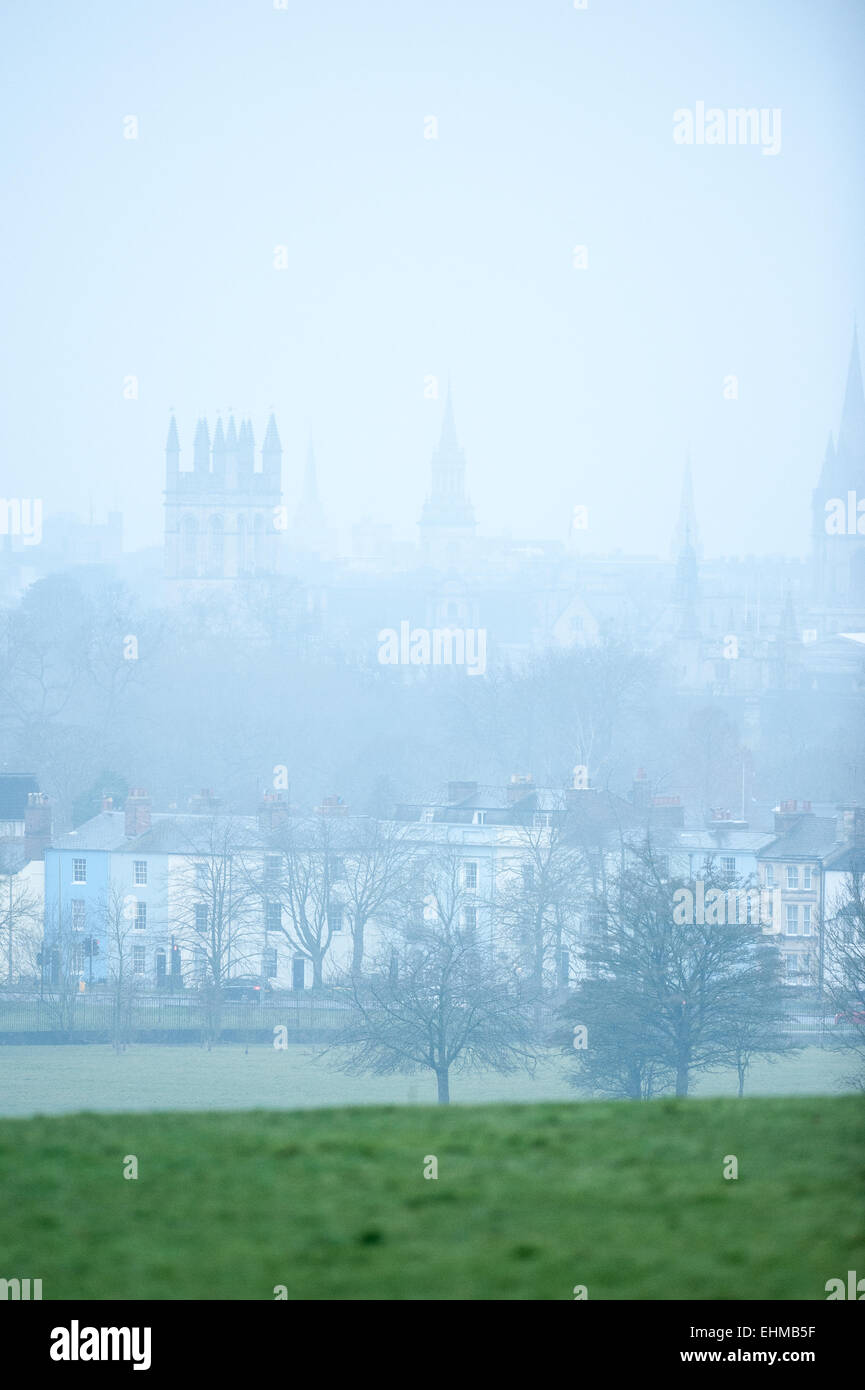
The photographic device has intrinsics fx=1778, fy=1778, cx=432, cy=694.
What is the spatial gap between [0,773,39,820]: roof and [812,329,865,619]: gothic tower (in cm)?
7952

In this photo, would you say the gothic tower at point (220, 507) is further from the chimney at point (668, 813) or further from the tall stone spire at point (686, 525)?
the chimney at point (668, 813)

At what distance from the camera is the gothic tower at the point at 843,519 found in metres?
122

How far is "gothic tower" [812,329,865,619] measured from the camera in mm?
121812

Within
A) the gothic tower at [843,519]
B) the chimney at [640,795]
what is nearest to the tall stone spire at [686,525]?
the gothic tower at [843,519]

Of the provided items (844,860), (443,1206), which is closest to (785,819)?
(844,860)

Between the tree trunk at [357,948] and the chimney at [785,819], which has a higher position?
the chimney at [785,819]

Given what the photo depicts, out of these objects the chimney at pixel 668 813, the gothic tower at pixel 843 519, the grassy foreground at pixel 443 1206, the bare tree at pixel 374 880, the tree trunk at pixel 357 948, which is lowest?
the tree trunk at pixel 357 948

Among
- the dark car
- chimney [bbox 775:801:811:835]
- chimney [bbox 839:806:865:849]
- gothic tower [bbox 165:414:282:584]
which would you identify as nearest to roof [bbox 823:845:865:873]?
chimney [bbox 839:806:865:849]

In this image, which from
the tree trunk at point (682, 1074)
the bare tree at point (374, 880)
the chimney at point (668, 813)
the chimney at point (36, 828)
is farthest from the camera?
the chimney at point (668, 813)

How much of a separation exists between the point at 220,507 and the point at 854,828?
282ft

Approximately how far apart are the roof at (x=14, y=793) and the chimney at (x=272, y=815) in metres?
6.12

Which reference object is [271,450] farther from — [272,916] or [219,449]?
[272,916]

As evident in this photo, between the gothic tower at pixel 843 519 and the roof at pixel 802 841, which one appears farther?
the gothic tower at pixel 843 519

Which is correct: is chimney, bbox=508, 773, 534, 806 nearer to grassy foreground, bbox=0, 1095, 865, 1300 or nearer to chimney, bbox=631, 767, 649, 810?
chimney, bbox=631, 767, 649, 810
